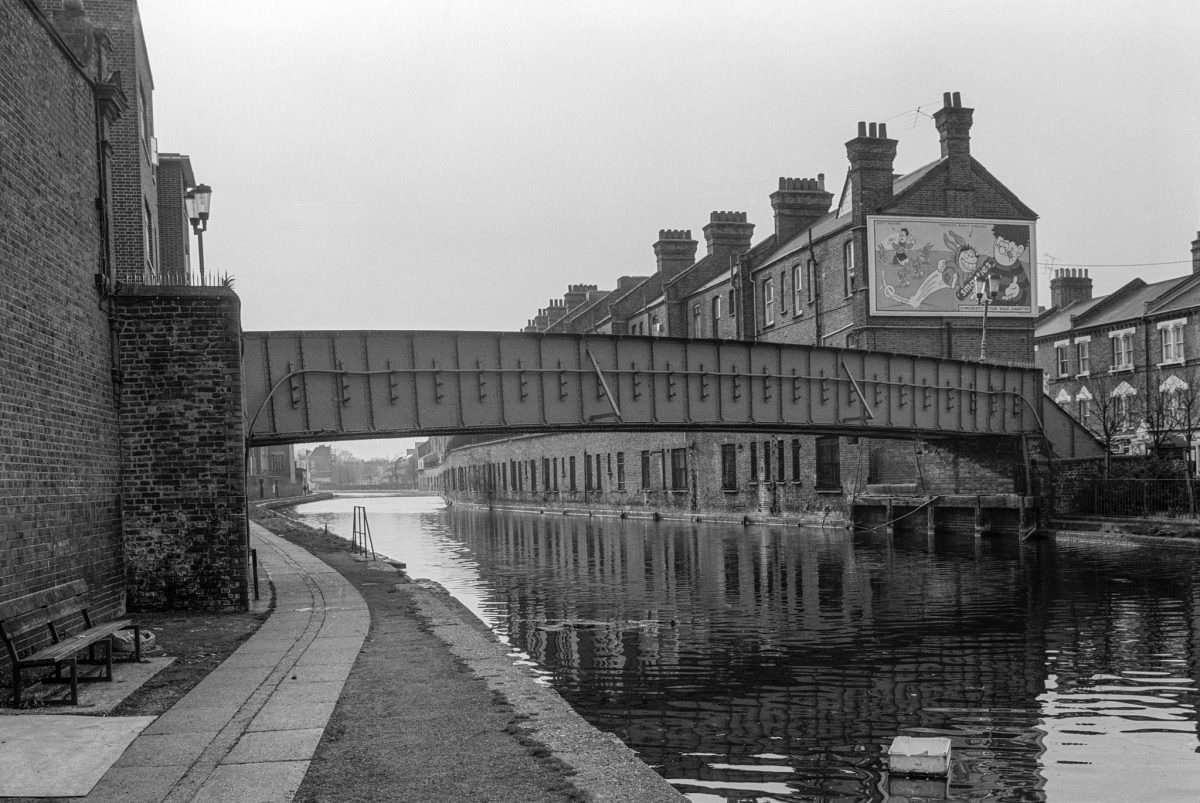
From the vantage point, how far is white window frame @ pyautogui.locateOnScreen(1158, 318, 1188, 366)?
4797 cm

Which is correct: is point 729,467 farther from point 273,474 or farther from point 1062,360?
point 273,474

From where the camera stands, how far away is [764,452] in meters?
48.2

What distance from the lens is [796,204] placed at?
52906 mm

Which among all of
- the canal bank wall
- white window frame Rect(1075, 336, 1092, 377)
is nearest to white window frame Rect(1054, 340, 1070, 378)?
white window frame Rect(1075, 336, 1092, 377)

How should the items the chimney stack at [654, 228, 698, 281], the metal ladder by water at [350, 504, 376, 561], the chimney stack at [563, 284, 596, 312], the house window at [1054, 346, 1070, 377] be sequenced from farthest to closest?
1. the chimney stack at [563, 284, 596, 312]
2. the chimney stack at [654, 228, 698, 281]
3. the house window at [1054, 346, 1070, 377]
4. the metal ladder by water at [350, 504, 376, 561]

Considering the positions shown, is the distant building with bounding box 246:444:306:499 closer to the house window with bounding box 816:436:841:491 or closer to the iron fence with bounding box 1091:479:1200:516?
the house window with bounding box 816:436:841:491

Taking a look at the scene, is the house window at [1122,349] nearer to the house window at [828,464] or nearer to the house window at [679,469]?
the house window at [828,464]

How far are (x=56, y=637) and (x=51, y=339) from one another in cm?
341

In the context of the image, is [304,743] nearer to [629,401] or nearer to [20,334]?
[20,334]

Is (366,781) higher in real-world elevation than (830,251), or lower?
lower

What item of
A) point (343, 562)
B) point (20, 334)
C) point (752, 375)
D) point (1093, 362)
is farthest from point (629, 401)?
point (1093, 362)

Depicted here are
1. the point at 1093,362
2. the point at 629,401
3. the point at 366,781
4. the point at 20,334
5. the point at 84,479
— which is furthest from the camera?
the point at 1093,362

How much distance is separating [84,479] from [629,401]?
17045 mm

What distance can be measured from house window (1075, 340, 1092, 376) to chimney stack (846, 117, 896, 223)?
58.7ft
